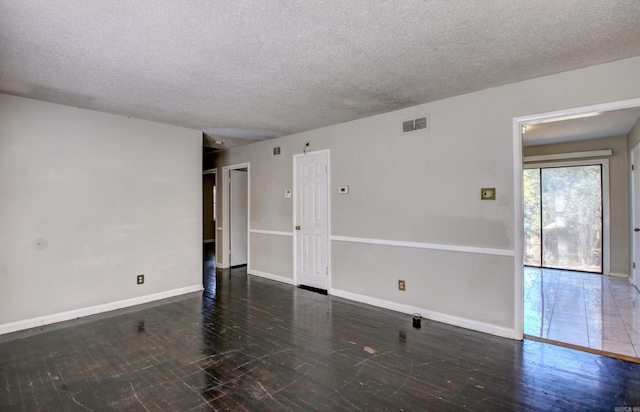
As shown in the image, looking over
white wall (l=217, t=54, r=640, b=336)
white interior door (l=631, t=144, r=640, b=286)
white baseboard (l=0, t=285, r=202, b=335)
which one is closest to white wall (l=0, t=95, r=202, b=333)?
white baseboard (l=0, t=285, r=202, b=335)

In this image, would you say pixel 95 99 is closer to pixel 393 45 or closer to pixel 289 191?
pixel 289 191

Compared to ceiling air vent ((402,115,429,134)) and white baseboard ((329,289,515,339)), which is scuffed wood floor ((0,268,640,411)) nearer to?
white baseboard ((329,289,515,339))

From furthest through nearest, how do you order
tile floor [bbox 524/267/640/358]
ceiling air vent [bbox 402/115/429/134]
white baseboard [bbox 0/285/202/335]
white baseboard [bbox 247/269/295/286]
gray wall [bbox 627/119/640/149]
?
1. white baseboard [bbox 247/269/295/286]
2. gray wall [bbox 627/119/640/149]
3. ceiling air vent [bbox 402/115/429/134]
4. white baseboard [bbox 0/285/202/335]
5. tile floor [bbox 524/267/640/358]

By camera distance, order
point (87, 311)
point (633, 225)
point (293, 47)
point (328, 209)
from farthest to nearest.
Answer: point (633, 225), point (328, 209), point (87, 311), point (293, 47)

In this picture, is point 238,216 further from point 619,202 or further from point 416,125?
point 619,202

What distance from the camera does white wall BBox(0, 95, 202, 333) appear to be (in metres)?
3.29

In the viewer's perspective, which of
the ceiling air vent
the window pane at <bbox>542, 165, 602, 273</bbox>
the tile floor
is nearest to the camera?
the tile floor

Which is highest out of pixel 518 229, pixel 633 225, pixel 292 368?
pixel 518 229

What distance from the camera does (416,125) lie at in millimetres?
3633

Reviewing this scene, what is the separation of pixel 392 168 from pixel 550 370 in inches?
97.5

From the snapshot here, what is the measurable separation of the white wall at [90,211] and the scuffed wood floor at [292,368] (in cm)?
44

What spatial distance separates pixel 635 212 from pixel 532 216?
1773mm

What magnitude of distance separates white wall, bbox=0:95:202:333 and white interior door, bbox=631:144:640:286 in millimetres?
6672

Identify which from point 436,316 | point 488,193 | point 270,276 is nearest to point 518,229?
point 488,193
